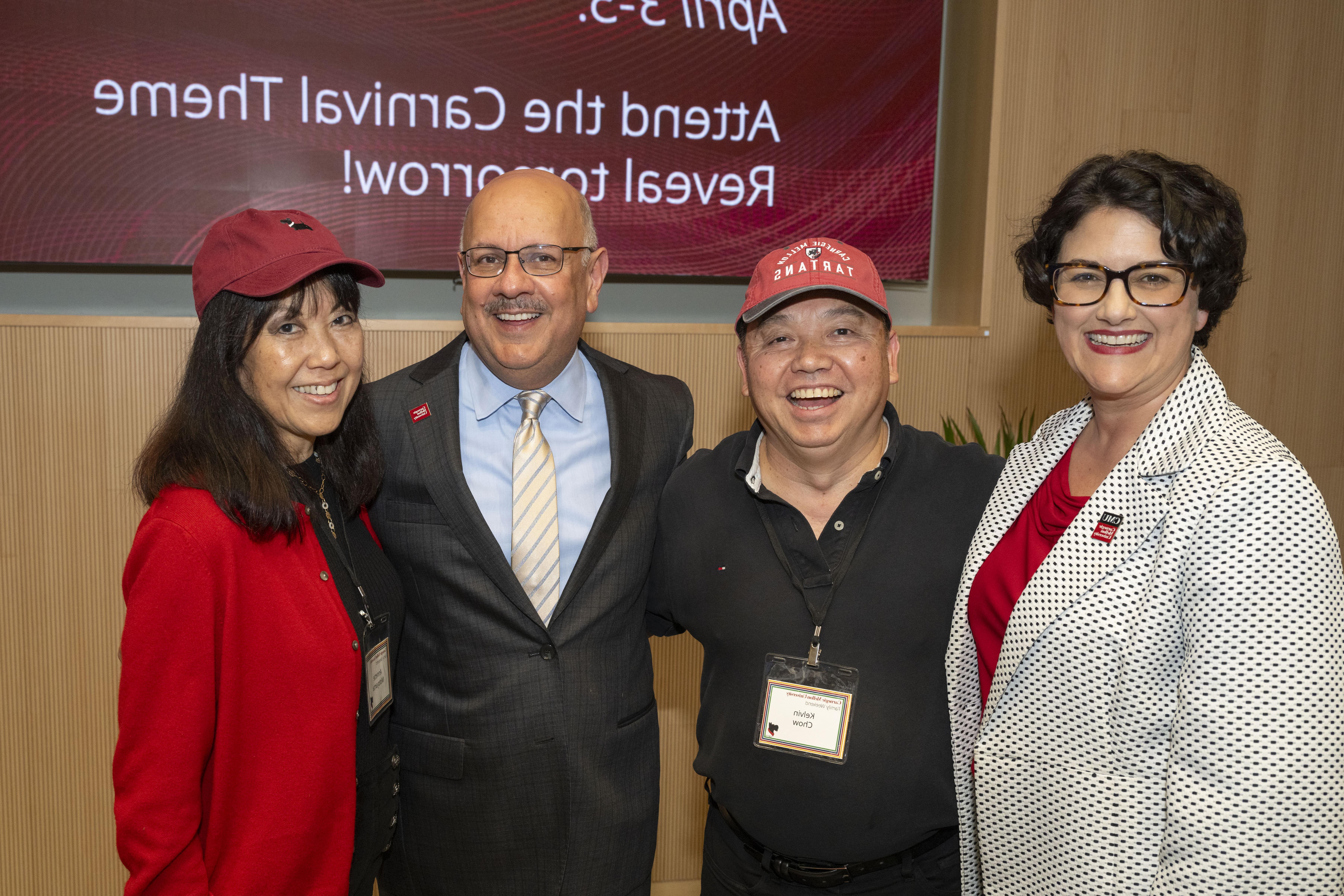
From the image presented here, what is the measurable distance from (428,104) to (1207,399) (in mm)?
A: 2452

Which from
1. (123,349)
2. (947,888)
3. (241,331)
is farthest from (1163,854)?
(123,349)

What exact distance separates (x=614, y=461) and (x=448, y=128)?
1518 mm

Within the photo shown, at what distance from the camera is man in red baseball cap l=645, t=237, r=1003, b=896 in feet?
5.75

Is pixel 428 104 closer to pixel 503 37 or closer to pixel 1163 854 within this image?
pixel 503 37

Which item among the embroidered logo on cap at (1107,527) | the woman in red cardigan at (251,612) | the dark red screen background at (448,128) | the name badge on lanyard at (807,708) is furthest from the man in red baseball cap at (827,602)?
the dark red screen background at (448,128)

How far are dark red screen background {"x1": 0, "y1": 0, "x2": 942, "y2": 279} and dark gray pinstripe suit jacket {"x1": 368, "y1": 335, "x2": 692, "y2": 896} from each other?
127 cm

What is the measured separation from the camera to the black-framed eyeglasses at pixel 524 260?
208 cm

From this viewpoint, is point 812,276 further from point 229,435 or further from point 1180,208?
point 229,435

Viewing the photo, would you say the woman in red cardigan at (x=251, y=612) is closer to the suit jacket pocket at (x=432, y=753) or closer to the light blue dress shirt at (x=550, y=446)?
the suit jacket pocket at (x=432, y=753)

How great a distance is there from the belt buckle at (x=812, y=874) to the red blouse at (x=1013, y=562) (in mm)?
437

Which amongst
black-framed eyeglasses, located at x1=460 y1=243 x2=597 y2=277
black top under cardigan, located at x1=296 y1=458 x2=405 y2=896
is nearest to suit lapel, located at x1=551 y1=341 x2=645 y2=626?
black-framed eyeglasses, located at x1=460 y1=243 x2=597 y2=277

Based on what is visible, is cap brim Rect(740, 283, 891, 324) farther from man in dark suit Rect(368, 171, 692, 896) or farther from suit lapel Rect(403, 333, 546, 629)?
suit lapel Rect(403, 333, 546, 629)

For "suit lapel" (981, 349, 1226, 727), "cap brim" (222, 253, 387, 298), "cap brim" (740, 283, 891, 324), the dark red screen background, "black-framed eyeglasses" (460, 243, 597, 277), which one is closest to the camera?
"suit lapel" (981, 349, 1226, 727)

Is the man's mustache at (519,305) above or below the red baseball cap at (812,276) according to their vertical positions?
below
